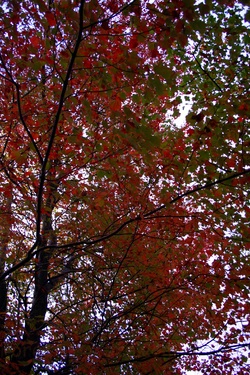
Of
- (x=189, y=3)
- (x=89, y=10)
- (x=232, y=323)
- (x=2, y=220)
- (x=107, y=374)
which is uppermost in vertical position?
(x=2, y=220)

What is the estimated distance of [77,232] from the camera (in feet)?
23.6

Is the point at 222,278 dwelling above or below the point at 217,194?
below

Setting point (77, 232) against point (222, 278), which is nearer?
point (222, 278)

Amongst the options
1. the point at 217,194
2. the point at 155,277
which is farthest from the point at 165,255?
the point at 217,194

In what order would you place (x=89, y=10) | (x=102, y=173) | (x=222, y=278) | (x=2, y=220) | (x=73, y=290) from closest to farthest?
(x=89, y=10) < (x=102, y=173) < (x=222, y=278) < (x=2, y=220) < (x=73, y=290)

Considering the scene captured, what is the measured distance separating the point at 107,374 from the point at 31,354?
1508 mm

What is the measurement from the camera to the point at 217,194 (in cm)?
470

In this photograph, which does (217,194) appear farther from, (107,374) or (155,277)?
(107,374)

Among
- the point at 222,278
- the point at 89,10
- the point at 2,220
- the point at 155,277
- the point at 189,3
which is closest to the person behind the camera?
the point at 189,3

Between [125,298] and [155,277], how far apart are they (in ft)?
4.07

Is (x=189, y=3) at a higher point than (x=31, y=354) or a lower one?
higher

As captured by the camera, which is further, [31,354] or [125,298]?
[125,298]

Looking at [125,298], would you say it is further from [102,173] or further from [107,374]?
[102,173]

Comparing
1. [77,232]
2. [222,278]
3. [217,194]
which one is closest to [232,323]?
[222,278]
